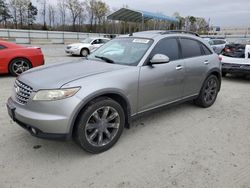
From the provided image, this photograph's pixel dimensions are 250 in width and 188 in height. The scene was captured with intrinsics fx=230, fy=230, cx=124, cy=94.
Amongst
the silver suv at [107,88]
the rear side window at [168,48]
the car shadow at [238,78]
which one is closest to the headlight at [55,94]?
the silver suv at [107,88]

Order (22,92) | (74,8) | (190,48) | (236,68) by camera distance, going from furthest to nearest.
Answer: (74,8)
(236,68)
(190,48)
(22,92)

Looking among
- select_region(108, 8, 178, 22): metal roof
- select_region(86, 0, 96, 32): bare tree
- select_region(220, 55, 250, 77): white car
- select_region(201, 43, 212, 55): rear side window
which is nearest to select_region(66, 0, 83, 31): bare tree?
select_region(86, 0, 96, 32): bare tree

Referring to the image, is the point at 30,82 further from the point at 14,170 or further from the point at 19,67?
the point at 19,67

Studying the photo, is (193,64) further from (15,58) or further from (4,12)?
(4,12)

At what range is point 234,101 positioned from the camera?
18.8 feet

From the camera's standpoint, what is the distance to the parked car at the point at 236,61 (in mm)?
7809

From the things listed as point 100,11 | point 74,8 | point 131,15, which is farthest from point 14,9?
point 131,15

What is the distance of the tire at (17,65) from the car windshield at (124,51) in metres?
4.57

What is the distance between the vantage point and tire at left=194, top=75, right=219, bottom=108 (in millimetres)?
4949

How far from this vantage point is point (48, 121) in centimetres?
271

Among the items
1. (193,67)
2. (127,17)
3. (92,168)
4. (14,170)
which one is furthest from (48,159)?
(127,17)

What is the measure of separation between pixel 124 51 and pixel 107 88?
3.83ft

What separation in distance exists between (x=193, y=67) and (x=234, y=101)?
2.04 metres

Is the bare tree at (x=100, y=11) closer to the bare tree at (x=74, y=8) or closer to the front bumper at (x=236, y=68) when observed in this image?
the bare tree at (x=74, y=8)
